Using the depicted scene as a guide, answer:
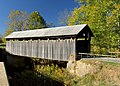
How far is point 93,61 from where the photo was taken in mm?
18547

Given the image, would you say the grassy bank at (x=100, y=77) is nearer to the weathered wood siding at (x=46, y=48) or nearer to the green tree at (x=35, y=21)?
the weathered wood siding at (x=46, y=48)

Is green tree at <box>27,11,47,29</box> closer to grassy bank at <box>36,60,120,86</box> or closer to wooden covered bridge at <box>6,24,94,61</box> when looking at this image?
wooden covered bridge at <box>6,24,94,61</box>

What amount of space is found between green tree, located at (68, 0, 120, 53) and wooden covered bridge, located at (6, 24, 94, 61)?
328cm

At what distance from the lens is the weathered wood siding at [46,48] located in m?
22.2

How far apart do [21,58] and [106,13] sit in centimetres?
1590

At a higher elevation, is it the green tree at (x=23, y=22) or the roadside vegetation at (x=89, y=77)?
the green tree at (x=23, y=22)

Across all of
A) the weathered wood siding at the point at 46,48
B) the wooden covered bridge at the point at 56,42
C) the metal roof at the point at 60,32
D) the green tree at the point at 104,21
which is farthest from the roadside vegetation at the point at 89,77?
the green tree at the point at 104,21

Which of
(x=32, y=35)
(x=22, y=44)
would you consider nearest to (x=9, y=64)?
(x=22, y=44)

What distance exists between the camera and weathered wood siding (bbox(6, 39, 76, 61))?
22209 millimetres

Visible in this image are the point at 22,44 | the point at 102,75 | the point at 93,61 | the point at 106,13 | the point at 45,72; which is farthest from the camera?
the point at 22,44

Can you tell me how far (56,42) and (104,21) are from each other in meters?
8.13

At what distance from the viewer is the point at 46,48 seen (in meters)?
25.8

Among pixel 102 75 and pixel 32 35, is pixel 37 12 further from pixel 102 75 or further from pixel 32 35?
pixel 102 75

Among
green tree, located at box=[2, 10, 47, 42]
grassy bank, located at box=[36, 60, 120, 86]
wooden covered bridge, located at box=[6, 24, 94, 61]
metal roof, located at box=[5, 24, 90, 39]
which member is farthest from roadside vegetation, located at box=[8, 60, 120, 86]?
green tree, located at box=[2, 10, 47, 42]
